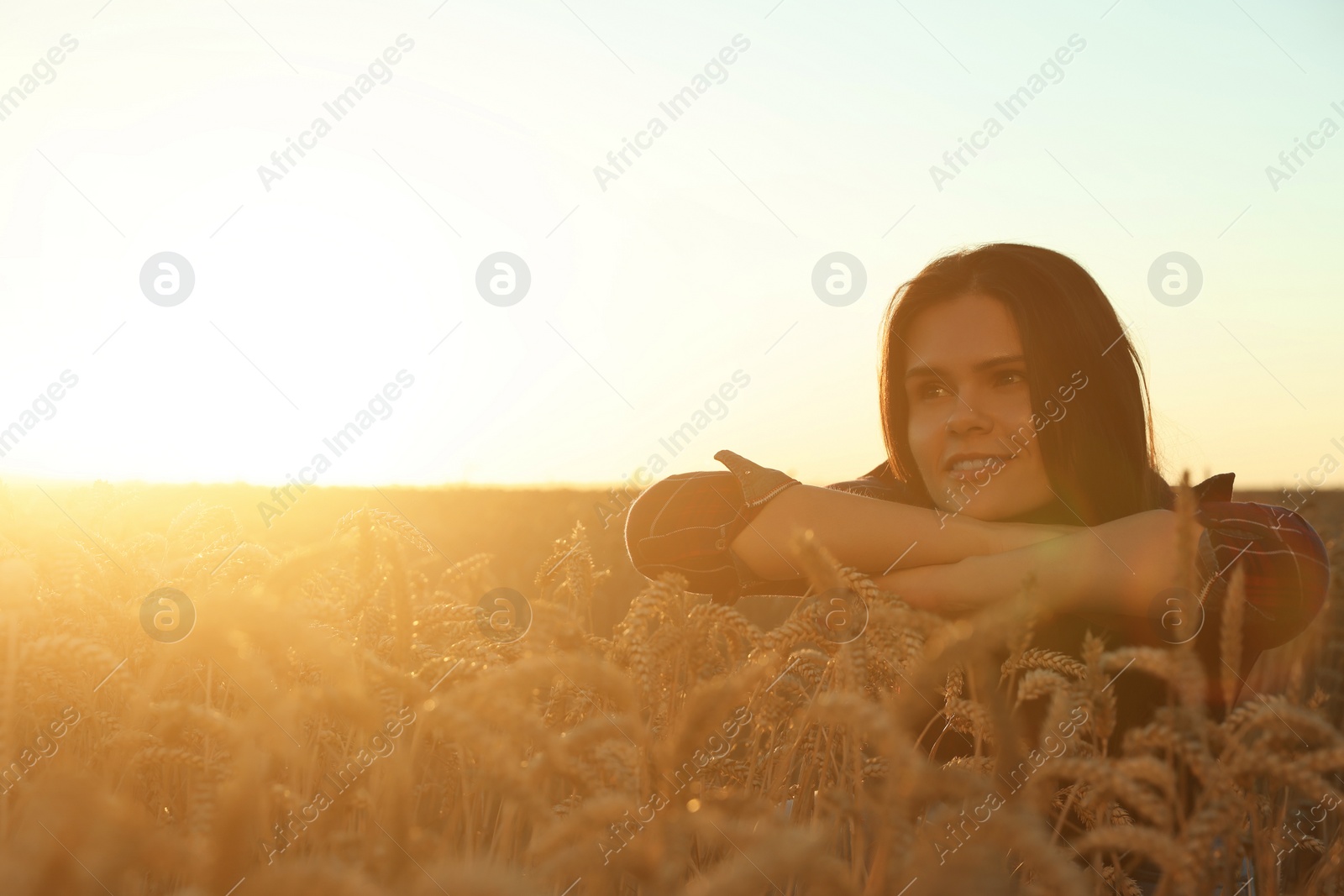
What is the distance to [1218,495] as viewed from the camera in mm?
3084

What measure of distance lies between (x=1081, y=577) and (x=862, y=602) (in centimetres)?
73

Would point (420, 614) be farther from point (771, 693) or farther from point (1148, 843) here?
point (1148, 843)

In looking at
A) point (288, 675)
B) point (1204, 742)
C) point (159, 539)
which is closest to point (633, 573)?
point (159, 539)

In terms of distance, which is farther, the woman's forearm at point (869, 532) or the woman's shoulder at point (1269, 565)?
the woman's forearm at point (869, 532)

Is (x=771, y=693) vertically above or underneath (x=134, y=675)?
above
